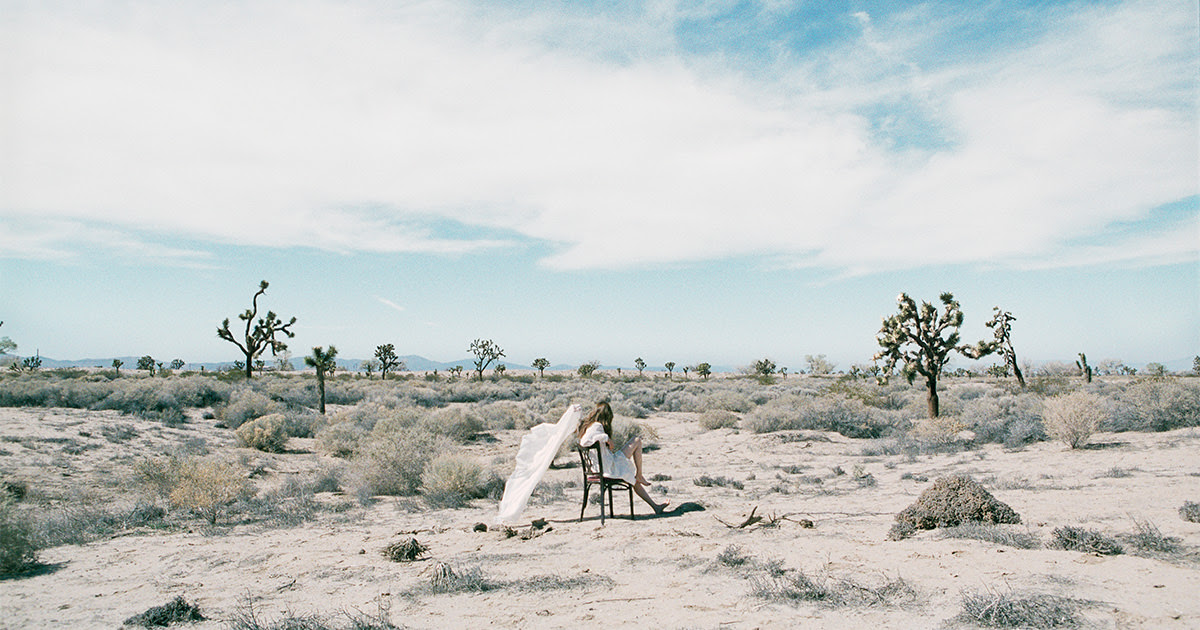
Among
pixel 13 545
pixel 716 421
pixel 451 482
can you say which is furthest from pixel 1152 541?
pixel 716 421

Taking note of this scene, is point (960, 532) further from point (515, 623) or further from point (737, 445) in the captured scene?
point (737, 445)

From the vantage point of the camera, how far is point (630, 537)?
7285mm

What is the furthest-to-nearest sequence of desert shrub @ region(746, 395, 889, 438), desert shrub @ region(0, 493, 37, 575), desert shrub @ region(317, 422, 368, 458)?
1. desert shrub @ region(746, 395, 889, 438)
2. desert shrub @ region(317, 422, 368, 458)
3. desert shrub @ region(0, 493, 37, 575)

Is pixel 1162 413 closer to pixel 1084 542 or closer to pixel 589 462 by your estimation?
pixel 1084 542

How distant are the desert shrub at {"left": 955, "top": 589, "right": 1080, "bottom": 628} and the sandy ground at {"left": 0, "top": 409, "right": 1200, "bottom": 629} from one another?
0.15 m

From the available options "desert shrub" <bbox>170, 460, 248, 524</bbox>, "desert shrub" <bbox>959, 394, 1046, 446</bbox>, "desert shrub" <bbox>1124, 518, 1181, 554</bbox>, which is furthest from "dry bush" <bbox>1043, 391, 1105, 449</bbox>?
"desert shrub" <bbox>170, 460, 248, 524</bbox>

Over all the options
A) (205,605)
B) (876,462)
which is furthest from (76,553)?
(876,462)

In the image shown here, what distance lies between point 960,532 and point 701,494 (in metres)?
4.38

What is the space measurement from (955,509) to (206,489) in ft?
32.2

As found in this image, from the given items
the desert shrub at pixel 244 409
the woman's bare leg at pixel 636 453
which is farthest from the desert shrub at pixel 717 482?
the desert shrub at pixel 244 409

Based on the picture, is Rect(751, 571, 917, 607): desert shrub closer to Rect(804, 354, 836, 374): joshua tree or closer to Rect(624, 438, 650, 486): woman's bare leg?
Rect(624, 438, 650, 486): woman's bare leg

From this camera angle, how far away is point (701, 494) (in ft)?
33.4

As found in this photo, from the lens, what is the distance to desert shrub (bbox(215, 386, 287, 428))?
19.4m

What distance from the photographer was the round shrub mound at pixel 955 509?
6.80m
